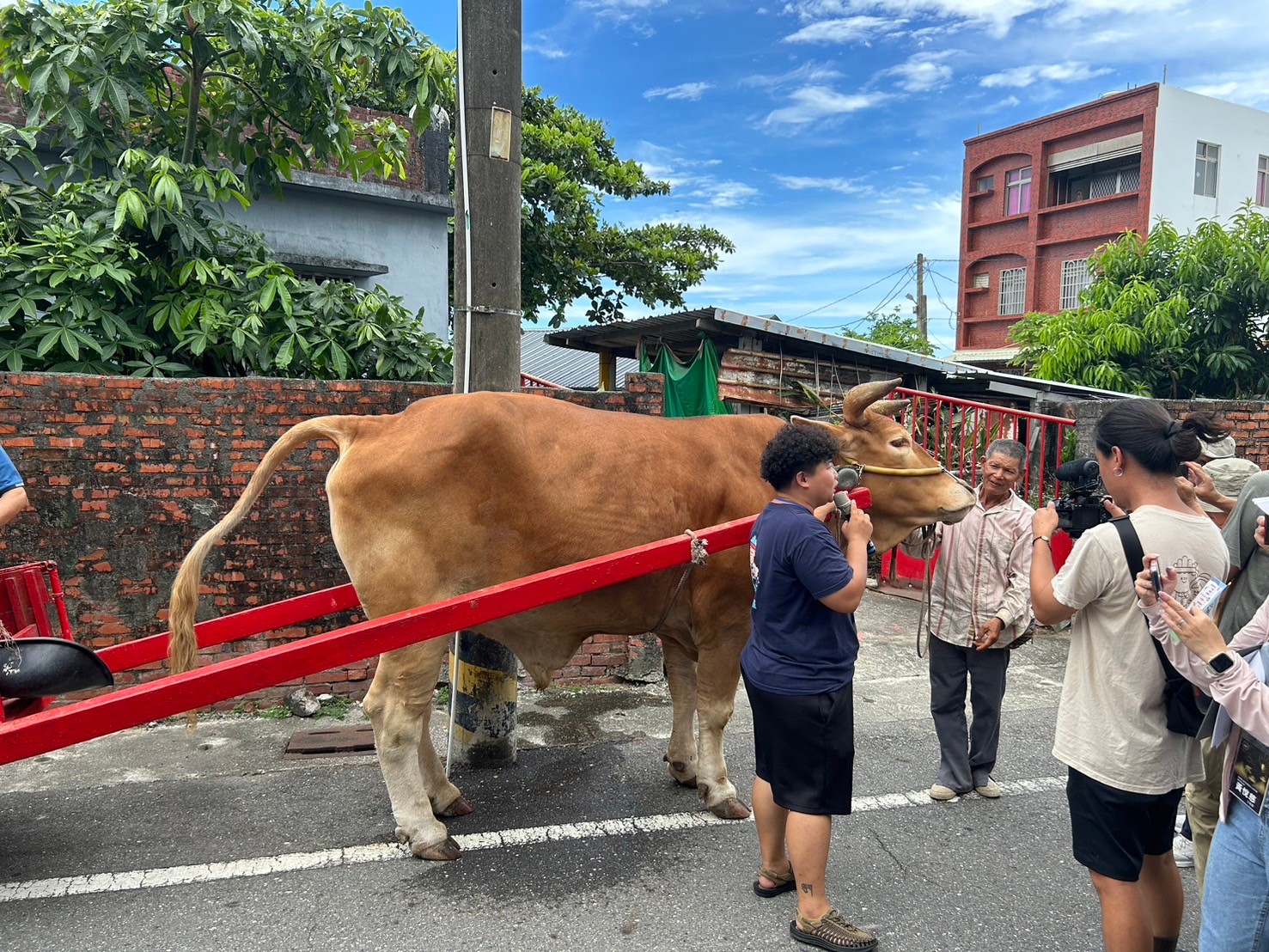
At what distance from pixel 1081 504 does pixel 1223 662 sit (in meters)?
0.84

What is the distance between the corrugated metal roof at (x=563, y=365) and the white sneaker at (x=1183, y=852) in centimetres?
1278

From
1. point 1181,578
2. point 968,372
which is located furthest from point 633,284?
point 1181,578

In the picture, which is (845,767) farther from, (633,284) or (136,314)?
(633,284)

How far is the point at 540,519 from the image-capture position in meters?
3.71

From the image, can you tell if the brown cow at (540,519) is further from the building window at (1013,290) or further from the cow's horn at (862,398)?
the building window at (1013,290)

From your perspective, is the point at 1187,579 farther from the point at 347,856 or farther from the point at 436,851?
the point at 347,856

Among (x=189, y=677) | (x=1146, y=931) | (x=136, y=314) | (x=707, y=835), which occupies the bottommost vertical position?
(x=707, y=835)

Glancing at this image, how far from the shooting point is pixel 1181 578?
239 centimetres

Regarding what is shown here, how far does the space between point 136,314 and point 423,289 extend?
5316 mm

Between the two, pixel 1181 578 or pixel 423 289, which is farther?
pixel 423 289

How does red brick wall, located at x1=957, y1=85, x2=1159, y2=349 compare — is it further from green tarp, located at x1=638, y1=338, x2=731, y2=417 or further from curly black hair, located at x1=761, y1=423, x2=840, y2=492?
curly black hair, located at x1=761, y1=423, x2=840, y2=492

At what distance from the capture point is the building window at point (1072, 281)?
26.7 meters

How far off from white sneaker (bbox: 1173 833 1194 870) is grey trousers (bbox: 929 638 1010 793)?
2.68 feet

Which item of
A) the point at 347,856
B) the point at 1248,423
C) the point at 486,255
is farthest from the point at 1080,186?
the point at 347,856
